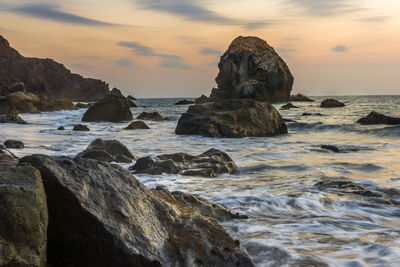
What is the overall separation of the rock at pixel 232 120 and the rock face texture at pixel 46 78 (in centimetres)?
9145

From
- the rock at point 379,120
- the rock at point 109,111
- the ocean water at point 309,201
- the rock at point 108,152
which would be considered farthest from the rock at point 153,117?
the rock at point 108,152

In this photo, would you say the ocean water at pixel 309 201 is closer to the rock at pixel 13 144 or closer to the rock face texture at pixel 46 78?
the rock at pixel 13 144

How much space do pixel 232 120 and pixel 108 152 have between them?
671cm

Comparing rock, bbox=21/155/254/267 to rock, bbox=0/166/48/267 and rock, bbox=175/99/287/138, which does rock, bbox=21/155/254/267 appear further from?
rock, bbox=175/99/287/138

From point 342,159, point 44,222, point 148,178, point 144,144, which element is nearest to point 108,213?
point 44,222

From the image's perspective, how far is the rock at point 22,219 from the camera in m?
2.06

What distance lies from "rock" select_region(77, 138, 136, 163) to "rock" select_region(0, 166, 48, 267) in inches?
209

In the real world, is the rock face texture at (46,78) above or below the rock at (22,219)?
above

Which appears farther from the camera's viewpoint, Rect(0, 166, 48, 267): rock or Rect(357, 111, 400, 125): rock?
Rect(357, 111, 400, 125): rock

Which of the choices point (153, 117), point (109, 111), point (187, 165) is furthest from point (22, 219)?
point (153, 117)

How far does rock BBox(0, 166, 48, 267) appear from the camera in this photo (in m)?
2.06

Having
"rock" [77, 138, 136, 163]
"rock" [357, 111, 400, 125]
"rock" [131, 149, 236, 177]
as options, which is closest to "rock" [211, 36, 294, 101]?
"rock" [357, 111, 400, 125]

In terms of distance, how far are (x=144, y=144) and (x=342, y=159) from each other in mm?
5986

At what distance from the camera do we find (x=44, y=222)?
228 centimetres
